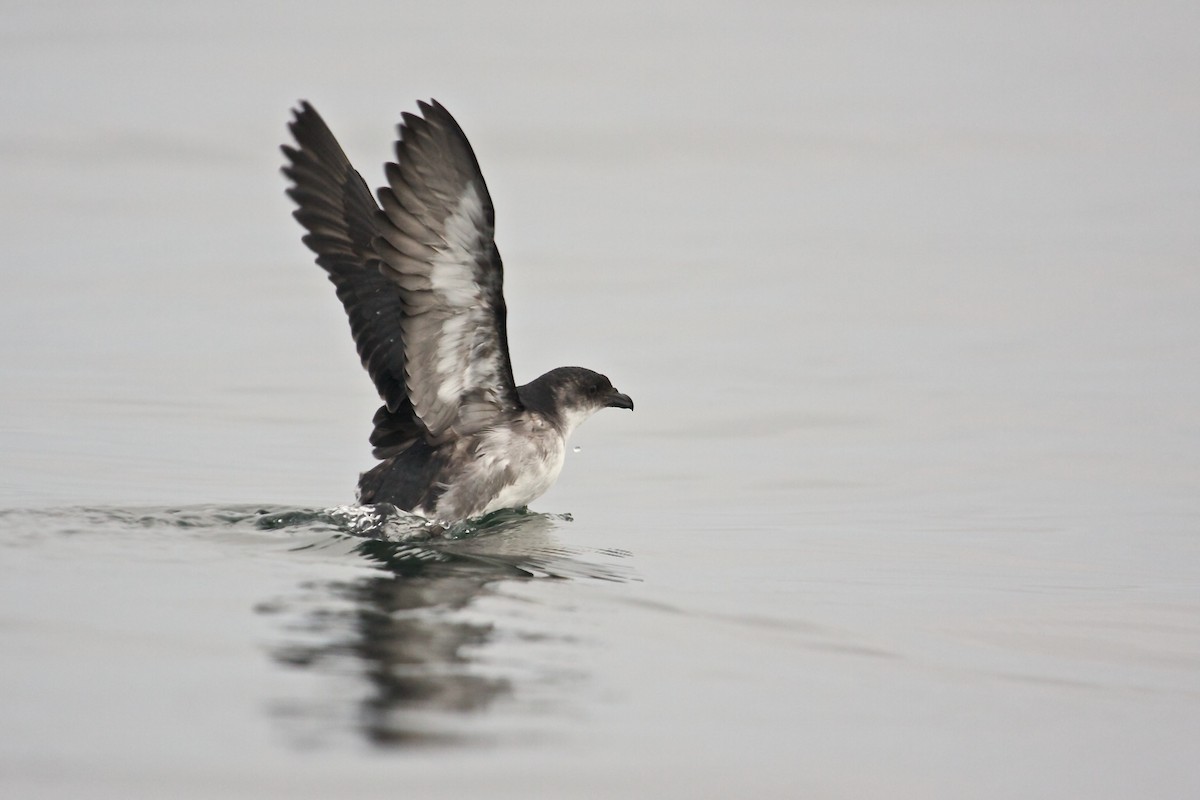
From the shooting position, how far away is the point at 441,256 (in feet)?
31.5

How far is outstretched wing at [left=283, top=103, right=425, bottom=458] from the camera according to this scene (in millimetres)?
11320

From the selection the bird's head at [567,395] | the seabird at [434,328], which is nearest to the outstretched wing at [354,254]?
the seabird at [434,328]

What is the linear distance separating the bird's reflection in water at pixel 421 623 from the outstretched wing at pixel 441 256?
1.09 meters

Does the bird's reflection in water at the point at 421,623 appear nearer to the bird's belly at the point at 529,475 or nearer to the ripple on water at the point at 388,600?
the ripple on water at the point at 388,600

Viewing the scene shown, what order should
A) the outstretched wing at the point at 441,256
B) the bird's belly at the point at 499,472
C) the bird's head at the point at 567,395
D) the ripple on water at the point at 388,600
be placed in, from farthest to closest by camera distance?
the bird's head at the point at 567,395 → the bird's belly at the point at 499,472 → the outstretched wing at the point at 441,256 → the ripple on water at the point at 388,600

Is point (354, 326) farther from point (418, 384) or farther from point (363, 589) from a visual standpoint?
point (363, 589)

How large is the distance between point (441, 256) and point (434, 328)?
1.82ft

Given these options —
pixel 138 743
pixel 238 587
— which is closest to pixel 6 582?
pixel 238 587

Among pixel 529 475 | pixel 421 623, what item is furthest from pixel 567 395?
pixel 421 623

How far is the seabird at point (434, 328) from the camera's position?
9.41m

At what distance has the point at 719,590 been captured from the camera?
993cm

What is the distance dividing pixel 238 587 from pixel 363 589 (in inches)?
24.3

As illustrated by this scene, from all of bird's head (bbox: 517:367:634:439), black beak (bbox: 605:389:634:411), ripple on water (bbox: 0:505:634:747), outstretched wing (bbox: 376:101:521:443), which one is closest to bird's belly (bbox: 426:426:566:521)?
ripple on water (bbox: 0:505:634:747)

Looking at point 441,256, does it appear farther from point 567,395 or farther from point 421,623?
point 421,623
